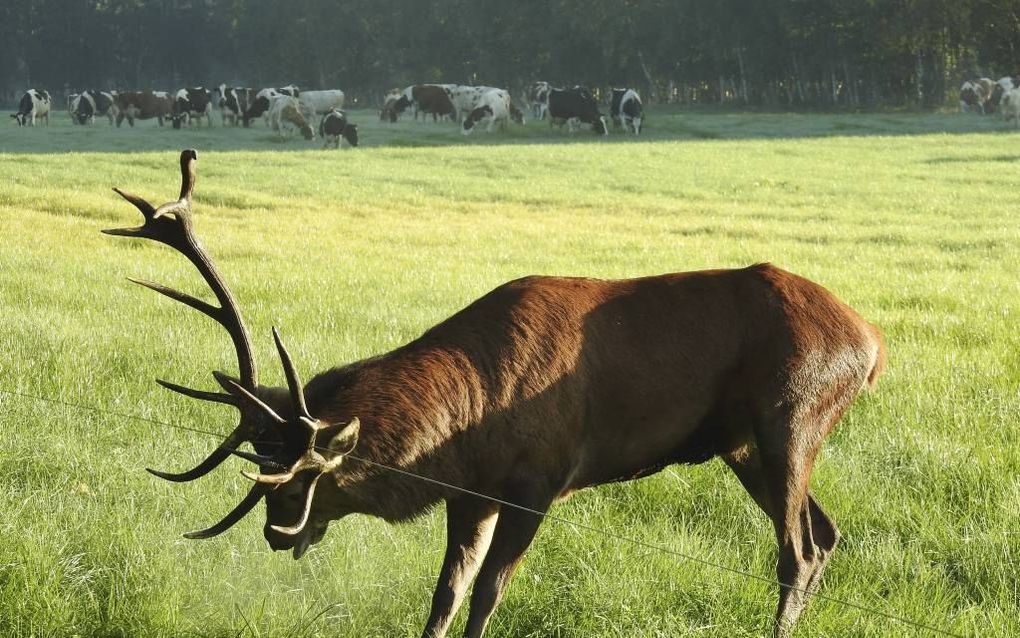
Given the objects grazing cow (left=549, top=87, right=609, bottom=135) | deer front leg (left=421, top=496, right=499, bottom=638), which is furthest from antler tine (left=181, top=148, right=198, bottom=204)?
grazing cow (left=549, top=87, right=609, bottom=135)

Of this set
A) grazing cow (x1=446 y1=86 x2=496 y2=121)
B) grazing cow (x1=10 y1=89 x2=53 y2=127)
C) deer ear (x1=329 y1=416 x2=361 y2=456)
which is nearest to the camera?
deer ear (x1=329 y1=416 x2=361 y2=456)

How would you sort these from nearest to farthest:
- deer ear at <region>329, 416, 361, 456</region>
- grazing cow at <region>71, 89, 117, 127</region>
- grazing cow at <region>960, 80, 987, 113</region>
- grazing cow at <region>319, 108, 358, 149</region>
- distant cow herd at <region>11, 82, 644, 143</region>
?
deer ear at <region>329, 416, 361, 456</region> < grazing cow at <region>319, 108, 358, 149</region> < distant cow herd at <region>11, 82, 644, 143</region> < grazing cow at <region>71, 89, 117, 127</region> < grazing cow at <region>960, 80, 987, 113</region>

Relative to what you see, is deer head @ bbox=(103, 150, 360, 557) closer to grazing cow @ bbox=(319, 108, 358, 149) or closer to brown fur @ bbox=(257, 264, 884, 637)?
brown fur @ bbox=(257, 264, 884, 637)

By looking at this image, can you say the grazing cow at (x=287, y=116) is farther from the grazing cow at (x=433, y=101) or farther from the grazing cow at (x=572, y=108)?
the grazing cow at (x=433, y=101)

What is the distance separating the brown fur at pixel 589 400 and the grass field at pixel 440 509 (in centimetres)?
42

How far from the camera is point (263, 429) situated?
137 inches

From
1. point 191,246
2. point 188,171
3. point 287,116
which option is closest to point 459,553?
point 191,246

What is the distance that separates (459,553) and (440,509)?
1.41 meters

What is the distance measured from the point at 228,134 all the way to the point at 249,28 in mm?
59555

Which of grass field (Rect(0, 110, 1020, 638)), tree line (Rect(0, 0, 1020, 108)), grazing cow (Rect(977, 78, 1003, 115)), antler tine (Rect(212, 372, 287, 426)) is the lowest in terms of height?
grass field (Rect(0, 110, 1020, 638))

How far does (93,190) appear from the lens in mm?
22906

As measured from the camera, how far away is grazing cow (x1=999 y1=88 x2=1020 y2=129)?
52.0 meters

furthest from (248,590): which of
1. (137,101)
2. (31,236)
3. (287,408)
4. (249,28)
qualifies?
(249,28)

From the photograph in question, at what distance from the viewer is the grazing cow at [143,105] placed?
2297 inches
